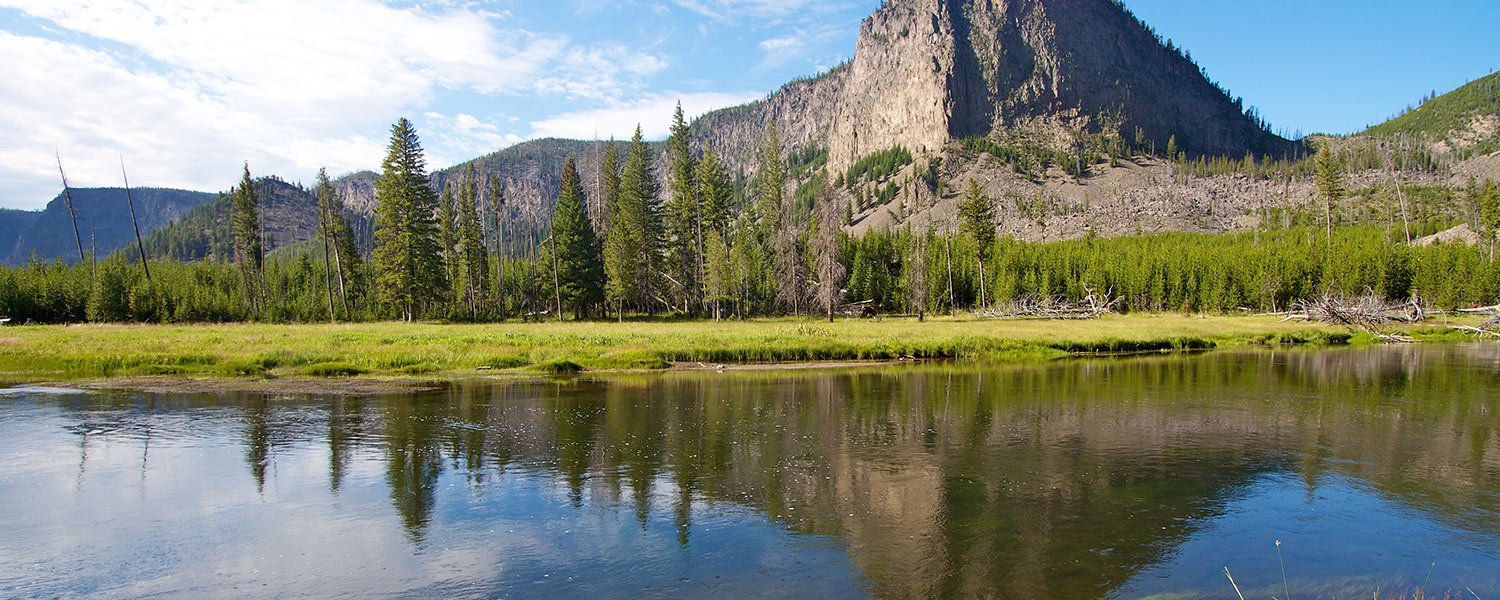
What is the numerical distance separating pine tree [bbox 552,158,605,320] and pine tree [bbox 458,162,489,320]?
27.6 ft

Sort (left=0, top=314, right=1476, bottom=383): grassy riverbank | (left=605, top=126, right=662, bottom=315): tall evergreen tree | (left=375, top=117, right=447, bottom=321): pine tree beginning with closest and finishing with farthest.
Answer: (left=0, top=314, right=1476, bottom=383): grassy riverbank
(left=375, top=117, right=447, bottom=321): pine tree
(left=605, top=126, right=662, bottom=315): tall evergreen tree

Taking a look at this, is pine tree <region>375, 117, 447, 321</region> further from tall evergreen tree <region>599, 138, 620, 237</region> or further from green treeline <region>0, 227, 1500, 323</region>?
tall evergreen tree <region>599, 138, 620, 237</region>

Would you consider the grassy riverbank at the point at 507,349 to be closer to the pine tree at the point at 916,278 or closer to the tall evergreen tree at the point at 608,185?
the pine tree at the point at 916,278

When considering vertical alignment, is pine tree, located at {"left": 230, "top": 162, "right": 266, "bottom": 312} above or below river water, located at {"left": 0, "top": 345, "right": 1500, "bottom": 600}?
above

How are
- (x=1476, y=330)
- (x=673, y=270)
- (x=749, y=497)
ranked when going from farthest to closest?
(x=673, y=270) → (x=1476, y=330) → (x=749, y=497)

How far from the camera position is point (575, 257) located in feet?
234

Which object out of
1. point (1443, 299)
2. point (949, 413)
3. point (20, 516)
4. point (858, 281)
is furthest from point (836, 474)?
point (1443, 299)

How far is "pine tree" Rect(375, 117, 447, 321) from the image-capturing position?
209 ft

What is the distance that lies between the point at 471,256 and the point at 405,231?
11.1m

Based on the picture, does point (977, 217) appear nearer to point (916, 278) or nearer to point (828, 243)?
point (916, 278)

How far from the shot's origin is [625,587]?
984cm

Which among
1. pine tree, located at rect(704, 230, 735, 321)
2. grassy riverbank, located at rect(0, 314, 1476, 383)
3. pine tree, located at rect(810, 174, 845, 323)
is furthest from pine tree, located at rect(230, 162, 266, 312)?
pine tree, located at rect(810, 174, 845, 323)

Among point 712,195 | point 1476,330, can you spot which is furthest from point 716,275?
point 1476,330

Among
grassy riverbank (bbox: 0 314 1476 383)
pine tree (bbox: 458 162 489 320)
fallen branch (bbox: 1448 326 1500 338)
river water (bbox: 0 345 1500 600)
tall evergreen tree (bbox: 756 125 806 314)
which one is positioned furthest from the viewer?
tall evergreen tree (bbox: 756 125 806 314)
